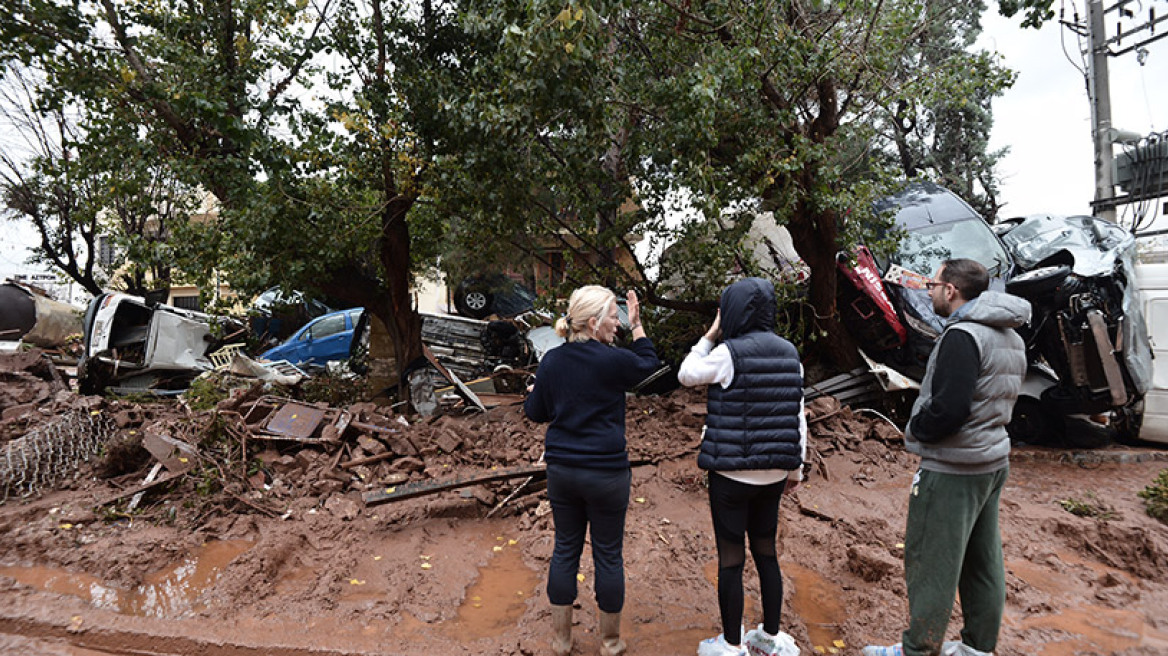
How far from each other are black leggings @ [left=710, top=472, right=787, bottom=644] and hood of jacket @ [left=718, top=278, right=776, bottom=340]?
0.68 m

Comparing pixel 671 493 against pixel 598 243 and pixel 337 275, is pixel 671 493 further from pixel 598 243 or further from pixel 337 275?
pixel 337 275

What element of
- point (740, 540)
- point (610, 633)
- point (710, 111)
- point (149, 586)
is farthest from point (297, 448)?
point (710, 111)

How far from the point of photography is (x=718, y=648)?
282 cm

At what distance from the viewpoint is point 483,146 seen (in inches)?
254

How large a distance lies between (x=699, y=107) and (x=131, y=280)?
17.6 m

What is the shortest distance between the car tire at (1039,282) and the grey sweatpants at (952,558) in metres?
5.26

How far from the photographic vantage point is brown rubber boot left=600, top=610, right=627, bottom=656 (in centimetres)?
289

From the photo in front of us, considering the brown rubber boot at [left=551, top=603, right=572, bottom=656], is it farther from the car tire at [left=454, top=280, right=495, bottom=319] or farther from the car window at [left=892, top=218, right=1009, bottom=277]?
the car tire at [left=454, top=280, right=495, bottom=319]

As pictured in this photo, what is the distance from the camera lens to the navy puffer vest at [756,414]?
8.60 feet

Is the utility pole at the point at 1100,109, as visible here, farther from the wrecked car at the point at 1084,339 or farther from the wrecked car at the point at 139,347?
the wrecked car at the point at 139,347

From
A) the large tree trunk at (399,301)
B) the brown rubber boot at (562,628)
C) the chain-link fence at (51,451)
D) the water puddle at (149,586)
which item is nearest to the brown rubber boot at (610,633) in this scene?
the brown rubber boot at (562,628)

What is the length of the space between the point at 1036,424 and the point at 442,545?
24.3ft

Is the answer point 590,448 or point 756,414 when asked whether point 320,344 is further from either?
point 756,414

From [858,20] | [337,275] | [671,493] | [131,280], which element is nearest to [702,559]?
[671,493]
